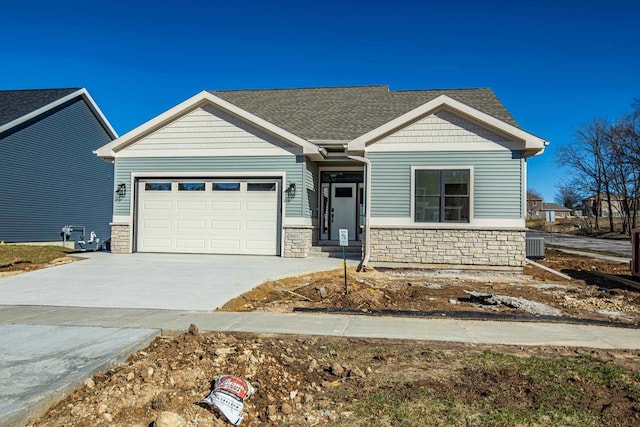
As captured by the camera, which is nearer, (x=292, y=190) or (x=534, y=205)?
(x=292, y=190)

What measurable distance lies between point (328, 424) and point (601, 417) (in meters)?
1.98

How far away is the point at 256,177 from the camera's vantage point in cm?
1345

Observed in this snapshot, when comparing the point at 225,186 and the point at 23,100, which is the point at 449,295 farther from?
the point at 23,100

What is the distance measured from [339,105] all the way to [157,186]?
781 cm

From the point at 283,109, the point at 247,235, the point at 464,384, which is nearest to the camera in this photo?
the point at 464,384

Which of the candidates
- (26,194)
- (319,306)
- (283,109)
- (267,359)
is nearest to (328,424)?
(267,359)

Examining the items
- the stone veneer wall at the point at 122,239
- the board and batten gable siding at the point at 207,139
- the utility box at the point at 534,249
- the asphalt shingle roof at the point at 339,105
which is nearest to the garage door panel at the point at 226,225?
the board and batten gable siding at the point at 207,139

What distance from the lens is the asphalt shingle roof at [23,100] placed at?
18.1 metres

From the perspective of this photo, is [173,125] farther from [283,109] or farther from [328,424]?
[328,424]

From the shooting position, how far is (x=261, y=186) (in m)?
13.5

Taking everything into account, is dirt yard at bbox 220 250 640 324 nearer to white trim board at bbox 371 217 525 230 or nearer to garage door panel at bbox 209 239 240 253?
white trim board at bbox 371 217 525 230

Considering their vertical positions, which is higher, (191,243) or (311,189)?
(311,189)

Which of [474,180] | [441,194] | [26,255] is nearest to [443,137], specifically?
[474,180]

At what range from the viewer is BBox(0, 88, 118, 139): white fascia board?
17305 mm
